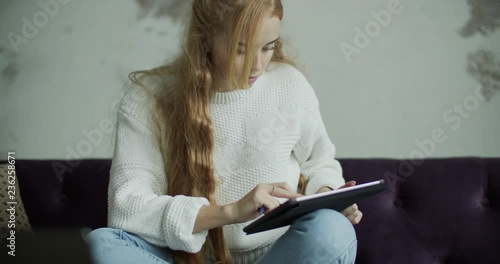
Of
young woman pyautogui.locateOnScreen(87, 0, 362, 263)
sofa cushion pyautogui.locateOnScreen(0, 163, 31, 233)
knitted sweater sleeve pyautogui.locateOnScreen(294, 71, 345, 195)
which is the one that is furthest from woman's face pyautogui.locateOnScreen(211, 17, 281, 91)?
sofa cushion pyautogui.locateOnScreen(0, 163, 31, 233)

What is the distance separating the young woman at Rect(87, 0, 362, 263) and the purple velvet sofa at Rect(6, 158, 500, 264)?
22cm

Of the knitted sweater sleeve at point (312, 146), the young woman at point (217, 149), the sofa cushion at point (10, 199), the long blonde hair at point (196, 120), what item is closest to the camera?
the young woman at point (217, 149)

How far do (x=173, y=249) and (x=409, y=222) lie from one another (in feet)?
2.16

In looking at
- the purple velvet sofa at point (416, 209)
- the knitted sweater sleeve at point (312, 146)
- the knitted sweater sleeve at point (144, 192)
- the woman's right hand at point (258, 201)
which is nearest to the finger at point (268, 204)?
the woman's right hand at point (258, 201)

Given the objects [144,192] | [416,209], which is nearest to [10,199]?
[144,192]

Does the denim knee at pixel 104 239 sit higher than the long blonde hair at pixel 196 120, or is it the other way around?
the long blonde hair at pixel 196 120

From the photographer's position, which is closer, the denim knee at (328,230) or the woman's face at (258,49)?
the denim knee at (328,230)

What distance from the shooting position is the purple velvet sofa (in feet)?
5.19

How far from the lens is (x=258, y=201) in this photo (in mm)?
1191

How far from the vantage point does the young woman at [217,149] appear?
1.26 m

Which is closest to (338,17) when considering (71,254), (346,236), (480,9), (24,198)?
(480,9)

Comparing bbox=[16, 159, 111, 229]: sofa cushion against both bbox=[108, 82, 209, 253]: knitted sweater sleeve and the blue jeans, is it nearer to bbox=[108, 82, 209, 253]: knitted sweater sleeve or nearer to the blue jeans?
bbox=[108, 82, 209, 253]: knitted sweater sleeve

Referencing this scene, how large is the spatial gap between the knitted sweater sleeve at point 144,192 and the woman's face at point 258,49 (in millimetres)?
200

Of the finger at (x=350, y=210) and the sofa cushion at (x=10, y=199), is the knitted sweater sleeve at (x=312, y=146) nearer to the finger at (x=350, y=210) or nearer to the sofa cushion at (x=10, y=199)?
the finger at (x=350, y=210)
